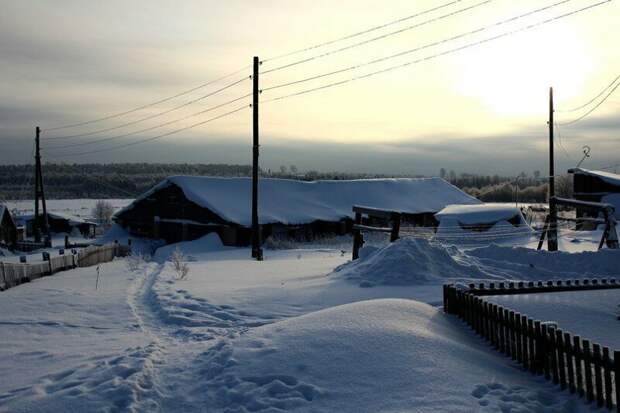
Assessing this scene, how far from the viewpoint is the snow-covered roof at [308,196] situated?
135ft

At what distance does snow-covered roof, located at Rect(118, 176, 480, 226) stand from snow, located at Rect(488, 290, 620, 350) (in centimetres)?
2718

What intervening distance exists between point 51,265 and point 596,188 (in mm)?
37508

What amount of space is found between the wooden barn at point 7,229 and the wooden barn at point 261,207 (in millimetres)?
9108

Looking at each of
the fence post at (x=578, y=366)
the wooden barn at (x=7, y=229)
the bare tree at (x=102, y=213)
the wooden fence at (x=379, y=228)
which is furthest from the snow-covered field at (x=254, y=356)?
the bare tree at (x=102, y=213)

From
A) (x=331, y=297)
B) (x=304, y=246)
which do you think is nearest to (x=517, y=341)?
(x=331, y=297)

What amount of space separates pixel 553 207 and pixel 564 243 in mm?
7849

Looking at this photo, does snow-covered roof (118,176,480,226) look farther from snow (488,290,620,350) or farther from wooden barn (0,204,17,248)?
snow (488,290,620,350)

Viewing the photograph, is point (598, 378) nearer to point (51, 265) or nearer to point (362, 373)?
point (362, 373)

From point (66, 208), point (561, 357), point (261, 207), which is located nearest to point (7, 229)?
point (261, 207)

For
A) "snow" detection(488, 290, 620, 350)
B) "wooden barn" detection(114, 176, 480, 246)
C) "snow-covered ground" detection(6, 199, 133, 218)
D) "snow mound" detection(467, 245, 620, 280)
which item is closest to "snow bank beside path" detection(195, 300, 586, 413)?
"snow" detection(488, 290, 620, 350)

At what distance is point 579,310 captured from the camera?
11492 mm

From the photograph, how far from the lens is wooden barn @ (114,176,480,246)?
3994cm

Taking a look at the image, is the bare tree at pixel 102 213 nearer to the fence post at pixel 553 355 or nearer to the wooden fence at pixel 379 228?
the wooden fence at pixel 379 228

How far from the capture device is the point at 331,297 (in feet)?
42.7
